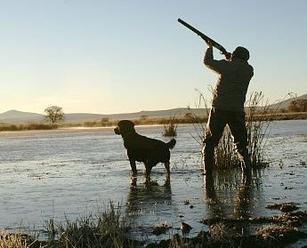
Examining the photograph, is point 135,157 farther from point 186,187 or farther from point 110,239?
point 110,239

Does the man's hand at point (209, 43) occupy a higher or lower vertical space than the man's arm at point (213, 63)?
higher

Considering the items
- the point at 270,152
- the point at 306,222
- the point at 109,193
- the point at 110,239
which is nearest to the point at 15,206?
the point at 109,193

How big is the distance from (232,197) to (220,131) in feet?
5.09

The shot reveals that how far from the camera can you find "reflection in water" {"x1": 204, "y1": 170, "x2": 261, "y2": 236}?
6.97 meters

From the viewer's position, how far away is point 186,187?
9.98 metres

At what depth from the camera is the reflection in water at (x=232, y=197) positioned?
6.97 metres

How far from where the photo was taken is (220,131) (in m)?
9.82

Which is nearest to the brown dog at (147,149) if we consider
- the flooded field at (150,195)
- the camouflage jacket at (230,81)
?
the flooded field at (150,195)

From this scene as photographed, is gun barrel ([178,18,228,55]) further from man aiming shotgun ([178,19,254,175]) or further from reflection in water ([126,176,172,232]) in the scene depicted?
reflection in water ([126,176,172,232])

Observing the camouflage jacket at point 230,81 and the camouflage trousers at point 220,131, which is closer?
the camouflage jacket at point 230,81

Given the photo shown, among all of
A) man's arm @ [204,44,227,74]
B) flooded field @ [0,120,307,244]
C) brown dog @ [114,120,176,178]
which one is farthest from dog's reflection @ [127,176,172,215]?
man's arm @ [204,44,227,74]

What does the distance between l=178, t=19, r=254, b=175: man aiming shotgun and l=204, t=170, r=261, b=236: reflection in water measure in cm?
35

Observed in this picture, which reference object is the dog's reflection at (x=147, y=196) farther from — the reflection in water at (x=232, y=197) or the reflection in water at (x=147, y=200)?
the reflection in water at (x=232, y=197)

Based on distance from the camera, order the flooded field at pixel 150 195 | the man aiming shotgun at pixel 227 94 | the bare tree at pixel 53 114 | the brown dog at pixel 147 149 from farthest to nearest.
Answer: the bare tree at pixel 53 114 → the brown dog at pixel 147 149 → the man aiming shotgun at pixel 227 94 → the flooded field at pixel 150 195
